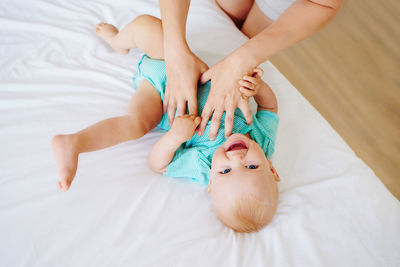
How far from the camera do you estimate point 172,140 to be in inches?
34.6

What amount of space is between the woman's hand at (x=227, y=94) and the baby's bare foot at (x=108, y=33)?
500 millimetres

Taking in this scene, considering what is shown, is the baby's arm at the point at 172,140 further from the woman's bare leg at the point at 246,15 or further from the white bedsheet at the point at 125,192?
the woman's bare leg at the point at 246,15

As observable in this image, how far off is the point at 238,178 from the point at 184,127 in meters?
0.22

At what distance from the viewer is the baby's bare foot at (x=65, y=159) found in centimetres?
72

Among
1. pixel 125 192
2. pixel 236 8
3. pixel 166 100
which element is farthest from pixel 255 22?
pixel 125 192

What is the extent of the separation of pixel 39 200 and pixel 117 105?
0.40 m

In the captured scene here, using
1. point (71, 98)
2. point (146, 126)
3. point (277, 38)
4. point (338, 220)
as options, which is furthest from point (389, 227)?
point (71, 98)

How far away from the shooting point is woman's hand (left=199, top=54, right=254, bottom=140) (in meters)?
0.88

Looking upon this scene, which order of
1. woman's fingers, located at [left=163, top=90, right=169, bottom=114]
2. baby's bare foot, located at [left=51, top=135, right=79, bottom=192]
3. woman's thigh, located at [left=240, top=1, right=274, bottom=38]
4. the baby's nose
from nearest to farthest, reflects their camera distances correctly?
baby's bare foot, located at [left=51, top=135, right=79, bottom=192]
the baby's nose
woman's fingers, located at [left=163, top=90, right=169, bottom=114]
woman's thigh, located at [left=240, top=1, right=274, bottom=38]

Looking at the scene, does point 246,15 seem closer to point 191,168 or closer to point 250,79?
point 250,79

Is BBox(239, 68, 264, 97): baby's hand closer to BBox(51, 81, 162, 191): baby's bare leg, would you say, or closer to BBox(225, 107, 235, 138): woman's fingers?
BBox(225, 107, 235, 138): woman's fingers

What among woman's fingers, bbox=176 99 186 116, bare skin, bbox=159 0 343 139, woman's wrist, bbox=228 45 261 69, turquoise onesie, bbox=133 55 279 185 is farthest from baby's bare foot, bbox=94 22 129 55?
woman's wrist, bbox=228 45 261 69

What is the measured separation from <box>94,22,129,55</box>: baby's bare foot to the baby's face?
0.62 meters

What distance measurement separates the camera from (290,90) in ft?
3.92
